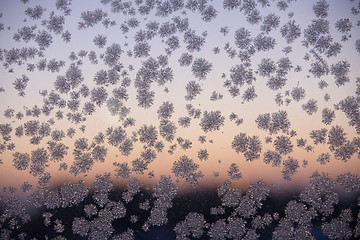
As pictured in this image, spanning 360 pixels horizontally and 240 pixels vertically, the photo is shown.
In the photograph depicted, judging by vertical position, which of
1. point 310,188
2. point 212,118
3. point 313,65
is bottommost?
point 310,188

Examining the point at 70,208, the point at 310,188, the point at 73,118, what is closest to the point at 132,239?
the point at 70,208

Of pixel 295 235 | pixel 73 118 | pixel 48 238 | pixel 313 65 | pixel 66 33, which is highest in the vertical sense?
pixel 66 33

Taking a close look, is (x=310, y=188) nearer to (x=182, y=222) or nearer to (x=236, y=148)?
(x=236, y=148)

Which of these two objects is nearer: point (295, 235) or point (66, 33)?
point (295, 235)

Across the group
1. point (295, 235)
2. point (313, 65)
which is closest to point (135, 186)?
point (295, 235)

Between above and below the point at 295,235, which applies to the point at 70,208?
above

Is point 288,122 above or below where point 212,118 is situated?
below

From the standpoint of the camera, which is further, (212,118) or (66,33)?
(66,33)

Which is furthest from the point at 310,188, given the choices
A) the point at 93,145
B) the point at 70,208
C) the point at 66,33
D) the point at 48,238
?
the point at 66,33

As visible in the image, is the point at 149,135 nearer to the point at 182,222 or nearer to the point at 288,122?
the point at 182,222
